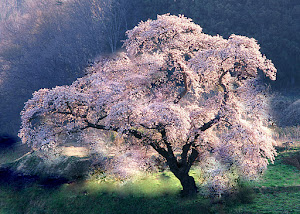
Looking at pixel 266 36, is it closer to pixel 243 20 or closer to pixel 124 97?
pixel 243 20

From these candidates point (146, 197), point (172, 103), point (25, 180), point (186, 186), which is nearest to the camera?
point (172, 103)

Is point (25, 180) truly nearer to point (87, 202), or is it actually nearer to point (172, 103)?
point (87, 202)

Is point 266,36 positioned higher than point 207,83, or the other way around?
point 266,36

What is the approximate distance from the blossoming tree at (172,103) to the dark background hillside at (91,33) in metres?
18.6

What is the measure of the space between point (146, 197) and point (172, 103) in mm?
4602

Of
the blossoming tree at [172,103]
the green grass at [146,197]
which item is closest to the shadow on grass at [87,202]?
the green grass at [146,197]

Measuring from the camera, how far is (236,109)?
35.6ft

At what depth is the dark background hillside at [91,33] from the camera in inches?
1187

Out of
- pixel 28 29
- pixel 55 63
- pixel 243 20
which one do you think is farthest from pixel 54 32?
pixel 243 20

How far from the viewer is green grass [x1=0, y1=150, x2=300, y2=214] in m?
11.0

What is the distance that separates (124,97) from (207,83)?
367 cm

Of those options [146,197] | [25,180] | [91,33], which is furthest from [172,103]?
[91,33]

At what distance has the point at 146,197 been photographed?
1243 cm

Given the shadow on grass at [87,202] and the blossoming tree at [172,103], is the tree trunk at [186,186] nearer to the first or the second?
the blossoming tree at [172,103]
